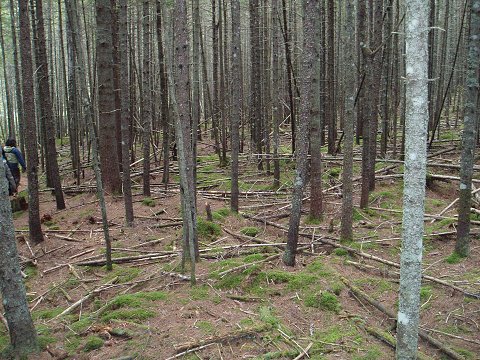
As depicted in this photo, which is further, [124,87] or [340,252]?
[124,87]

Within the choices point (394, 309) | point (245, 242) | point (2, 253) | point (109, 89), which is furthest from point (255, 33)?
point (2, 253)

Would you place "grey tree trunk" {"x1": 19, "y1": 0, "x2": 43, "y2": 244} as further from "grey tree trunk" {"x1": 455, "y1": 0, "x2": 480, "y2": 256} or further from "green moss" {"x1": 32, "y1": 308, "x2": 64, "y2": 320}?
"grey tree trunk" {"x1": 455, "y1": 0, "x2": 480, "y2": 256}

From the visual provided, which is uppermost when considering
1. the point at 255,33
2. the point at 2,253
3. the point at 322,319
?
the point at 255,33

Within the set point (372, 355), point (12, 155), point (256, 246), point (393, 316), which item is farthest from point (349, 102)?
point (12, 155)

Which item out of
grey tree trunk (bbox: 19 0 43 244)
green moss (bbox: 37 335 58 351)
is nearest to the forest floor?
green moss (bbox: 37 335 58 351)

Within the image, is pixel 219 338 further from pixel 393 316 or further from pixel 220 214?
pixel 220 214

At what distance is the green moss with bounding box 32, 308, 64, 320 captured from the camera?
5406 mm

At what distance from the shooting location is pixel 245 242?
757cm

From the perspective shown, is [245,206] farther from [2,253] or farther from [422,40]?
[422,40]

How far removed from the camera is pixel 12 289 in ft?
13.5

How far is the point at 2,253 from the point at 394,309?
173 inches

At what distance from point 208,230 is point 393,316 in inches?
151

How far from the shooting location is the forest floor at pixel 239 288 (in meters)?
4.57

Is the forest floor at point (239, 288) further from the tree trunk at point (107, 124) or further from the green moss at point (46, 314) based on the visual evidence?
the tree trunk at point (107, 124)
